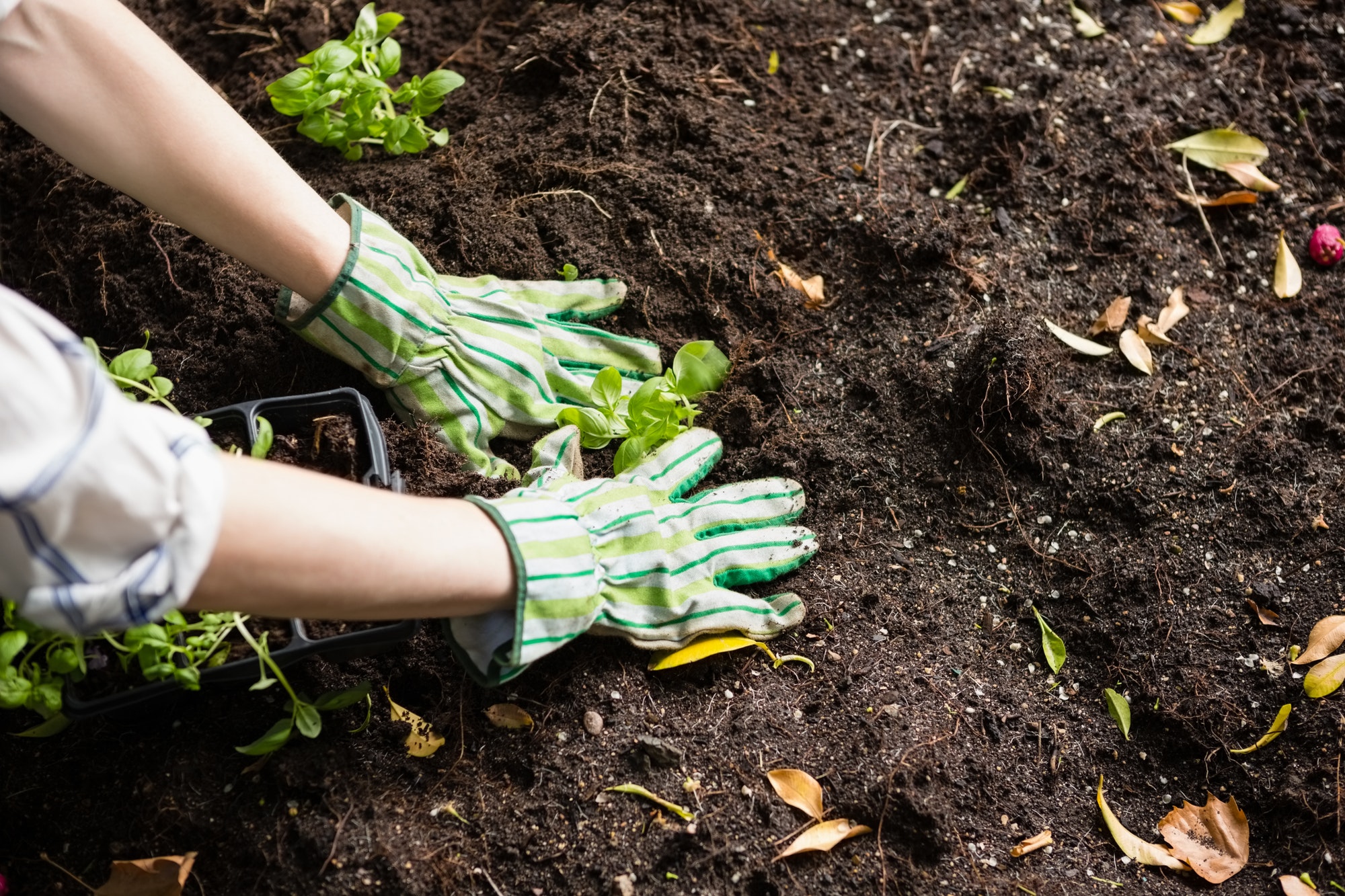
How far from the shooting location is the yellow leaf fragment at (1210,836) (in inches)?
60.4

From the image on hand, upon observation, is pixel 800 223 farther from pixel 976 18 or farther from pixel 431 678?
pixel 431 678

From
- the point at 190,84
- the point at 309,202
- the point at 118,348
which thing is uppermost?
the point at 190,84

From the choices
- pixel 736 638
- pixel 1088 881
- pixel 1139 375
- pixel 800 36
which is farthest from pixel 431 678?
pixel 800 36

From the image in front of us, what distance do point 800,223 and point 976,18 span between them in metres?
0.84

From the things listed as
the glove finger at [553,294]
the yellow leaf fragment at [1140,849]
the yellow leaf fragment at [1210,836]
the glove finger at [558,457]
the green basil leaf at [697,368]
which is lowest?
the yellow leaf fragment at [1210,836]

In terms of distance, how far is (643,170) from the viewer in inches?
82.0

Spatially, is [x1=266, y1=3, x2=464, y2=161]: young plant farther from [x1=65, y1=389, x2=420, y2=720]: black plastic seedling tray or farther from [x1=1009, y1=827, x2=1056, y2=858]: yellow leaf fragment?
[x1=1009, y1=827, x2=1056, y2=858]: yellow leaf fragment

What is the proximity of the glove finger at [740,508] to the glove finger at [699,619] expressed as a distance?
13 centimetres

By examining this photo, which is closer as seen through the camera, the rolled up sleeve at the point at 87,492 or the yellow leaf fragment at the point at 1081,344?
the rolled up sleeve at the point at 87,492

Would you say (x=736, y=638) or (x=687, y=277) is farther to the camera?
(x=687, y=277)

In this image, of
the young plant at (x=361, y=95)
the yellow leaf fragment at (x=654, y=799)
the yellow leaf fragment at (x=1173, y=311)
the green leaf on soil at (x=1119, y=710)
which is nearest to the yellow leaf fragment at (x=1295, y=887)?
the green leaf on soil at (x=1119, y=710)

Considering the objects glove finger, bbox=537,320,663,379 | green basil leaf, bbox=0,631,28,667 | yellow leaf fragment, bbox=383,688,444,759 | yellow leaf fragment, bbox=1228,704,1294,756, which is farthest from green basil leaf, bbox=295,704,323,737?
yellow leaf fragment, bbox=1228,704,1294,756

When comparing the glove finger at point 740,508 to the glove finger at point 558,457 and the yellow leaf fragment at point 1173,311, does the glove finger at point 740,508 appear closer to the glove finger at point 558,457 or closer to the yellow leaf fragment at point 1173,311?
the glove finger at point 558,457

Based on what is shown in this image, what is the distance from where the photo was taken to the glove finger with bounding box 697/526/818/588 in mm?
1696
